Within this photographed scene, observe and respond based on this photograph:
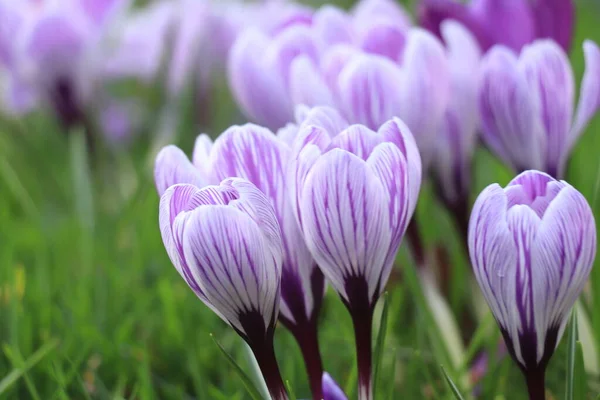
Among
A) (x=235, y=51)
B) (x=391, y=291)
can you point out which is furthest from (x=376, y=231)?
(x=391, y=291)

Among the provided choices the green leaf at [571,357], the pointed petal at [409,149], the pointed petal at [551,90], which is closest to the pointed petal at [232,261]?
the pointed petal at [409,149]

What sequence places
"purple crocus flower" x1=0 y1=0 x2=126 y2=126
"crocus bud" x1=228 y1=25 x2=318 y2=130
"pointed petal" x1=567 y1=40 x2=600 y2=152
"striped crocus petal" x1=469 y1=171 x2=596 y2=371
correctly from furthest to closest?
"purple crocus flower" x1=0 y1=0 x2=126 y2=126 < "crocus bud" x1=228 y1=25 x2=318 y2=130 < "pointed petal" x1=567 y1=40 x2=600 y2=152 < "striped crocus petal" x1=469 y1=171 x2=596 y2=371

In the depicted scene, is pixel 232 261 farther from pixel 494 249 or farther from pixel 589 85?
pixel 589 85

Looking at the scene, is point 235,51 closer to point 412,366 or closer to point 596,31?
point 412,366

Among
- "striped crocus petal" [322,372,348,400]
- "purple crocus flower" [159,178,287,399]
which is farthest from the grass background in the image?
"purple crocus flower" [159,178,287,399]

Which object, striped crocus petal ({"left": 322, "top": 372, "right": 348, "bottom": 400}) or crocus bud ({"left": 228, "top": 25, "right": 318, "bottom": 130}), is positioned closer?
striped crocus petal ({"left": 322, "top": 372, "right": 348, "bottom": 400})

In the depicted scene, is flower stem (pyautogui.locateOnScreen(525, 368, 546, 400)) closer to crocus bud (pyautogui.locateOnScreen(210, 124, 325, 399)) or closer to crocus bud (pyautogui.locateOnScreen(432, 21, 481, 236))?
crocus bud (pyautogui.locateOnScreen(210, 124, 325, 399))

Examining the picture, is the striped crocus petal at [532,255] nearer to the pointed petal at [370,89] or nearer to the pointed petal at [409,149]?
the pointed petal at [409,149]
